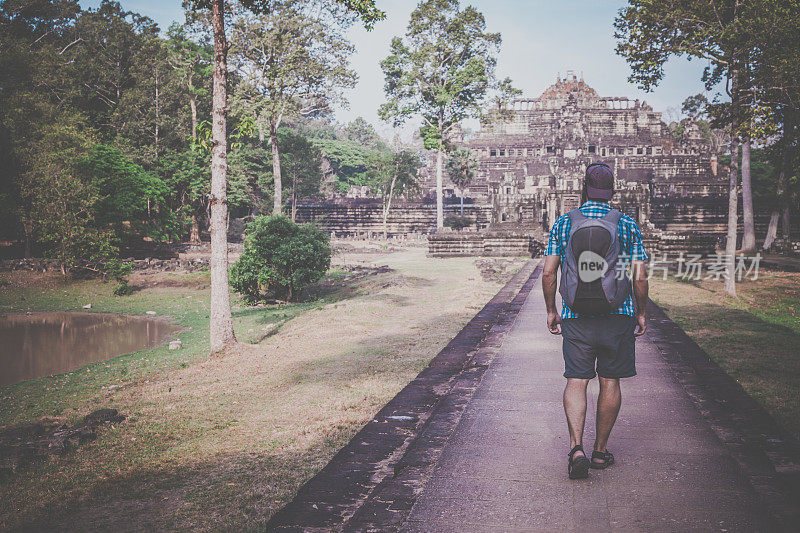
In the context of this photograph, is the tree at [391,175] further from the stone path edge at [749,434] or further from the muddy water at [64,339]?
the stone path edge at [749,434]

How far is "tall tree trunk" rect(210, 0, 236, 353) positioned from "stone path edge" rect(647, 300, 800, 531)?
6.06 meters

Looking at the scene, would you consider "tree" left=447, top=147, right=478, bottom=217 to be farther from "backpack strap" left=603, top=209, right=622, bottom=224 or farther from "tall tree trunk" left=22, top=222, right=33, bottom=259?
"backpack strap" left=603, top=209, right=622, bottom=224

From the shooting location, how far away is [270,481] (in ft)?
12.1

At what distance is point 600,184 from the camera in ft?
10.0

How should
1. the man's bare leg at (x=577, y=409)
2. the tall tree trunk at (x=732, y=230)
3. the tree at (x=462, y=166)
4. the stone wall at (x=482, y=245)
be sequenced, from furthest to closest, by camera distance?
the tree at (x=462, y=166)
the stone wall at (x=482, y=245)
the tall tree trunk at (x=732, y=230)
the man's bare leg at (x=577, y=409)

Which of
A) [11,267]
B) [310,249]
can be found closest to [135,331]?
[310,249]

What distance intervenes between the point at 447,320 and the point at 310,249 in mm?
4788

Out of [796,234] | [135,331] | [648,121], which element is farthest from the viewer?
[648,121]

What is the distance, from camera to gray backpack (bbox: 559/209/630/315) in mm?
2877

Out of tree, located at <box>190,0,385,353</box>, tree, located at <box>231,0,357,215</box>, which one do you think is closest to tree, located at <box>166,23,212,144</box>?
tree, located at <box>231,0,357,215</box>

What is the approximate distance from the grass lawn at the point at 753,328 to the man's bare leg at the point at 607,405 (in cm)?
212

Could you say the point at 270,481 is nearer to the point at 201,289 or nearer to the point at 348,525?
the point at 348,525

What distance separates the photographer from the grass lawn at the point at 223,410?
354 cm

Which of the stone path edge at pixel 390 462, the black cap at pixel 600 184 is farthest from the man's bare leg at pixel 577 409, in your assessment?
the black cap at pixel 600 184
